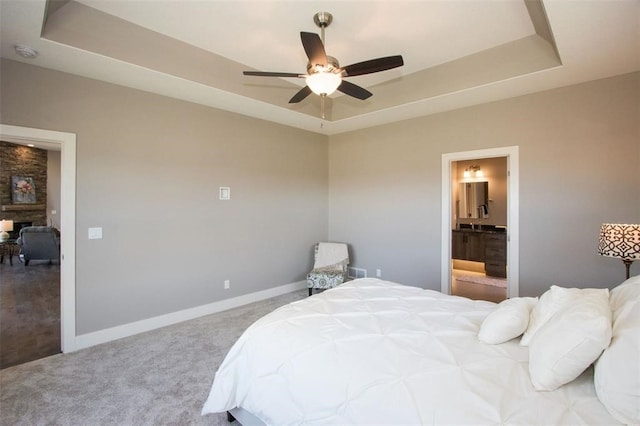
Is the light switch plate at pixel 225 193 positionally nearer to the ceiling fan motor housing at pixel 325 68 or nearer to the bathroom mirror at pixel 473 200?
the ceiling fan motor housing at pixel 325 68

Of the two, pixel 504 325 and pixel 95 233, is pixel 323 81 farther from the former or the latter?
pixel 95 233

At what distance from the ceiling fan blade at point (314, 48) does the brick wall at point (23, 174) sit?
31.4 feet

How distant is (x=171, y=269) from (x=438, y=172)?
3869 millimetres

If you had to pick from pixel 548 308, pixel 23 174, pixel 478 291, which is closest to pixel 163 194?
pixel 548 308

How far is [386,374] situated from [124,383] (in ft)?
7.59

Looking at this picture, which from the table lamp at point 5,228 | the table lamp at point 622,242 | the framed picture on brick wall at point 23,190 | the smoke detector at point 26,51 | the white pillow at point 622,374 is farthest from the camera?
the framed picture on brick wall at point 23,190

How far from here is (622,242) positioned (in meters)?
2.24

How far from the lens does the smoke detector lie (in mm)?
2455

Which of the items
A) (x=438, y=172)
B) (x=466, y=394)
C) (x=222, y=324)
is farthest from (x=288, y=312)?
(x=438, y=172)

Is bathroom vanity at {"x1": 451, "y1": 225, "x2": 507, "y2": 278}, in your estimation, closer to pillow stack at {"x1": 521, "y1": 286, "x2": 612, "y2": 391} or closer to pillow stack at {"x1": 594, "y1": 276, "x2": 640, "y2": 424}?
pillow stack at {"x1": 521, "y1": 286, "x2": 612, "y2": 391}

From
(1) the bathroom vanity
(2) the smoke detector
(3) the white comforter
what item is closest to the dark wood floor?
(3) the white comforter

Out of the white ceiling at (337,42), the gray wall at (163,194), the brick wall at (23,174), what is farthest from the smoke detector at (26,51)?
the brick wall at (23,174)

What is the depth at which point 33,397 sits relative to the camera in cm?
225

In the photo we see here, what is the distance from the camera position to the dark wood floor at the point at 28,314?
298 cm
